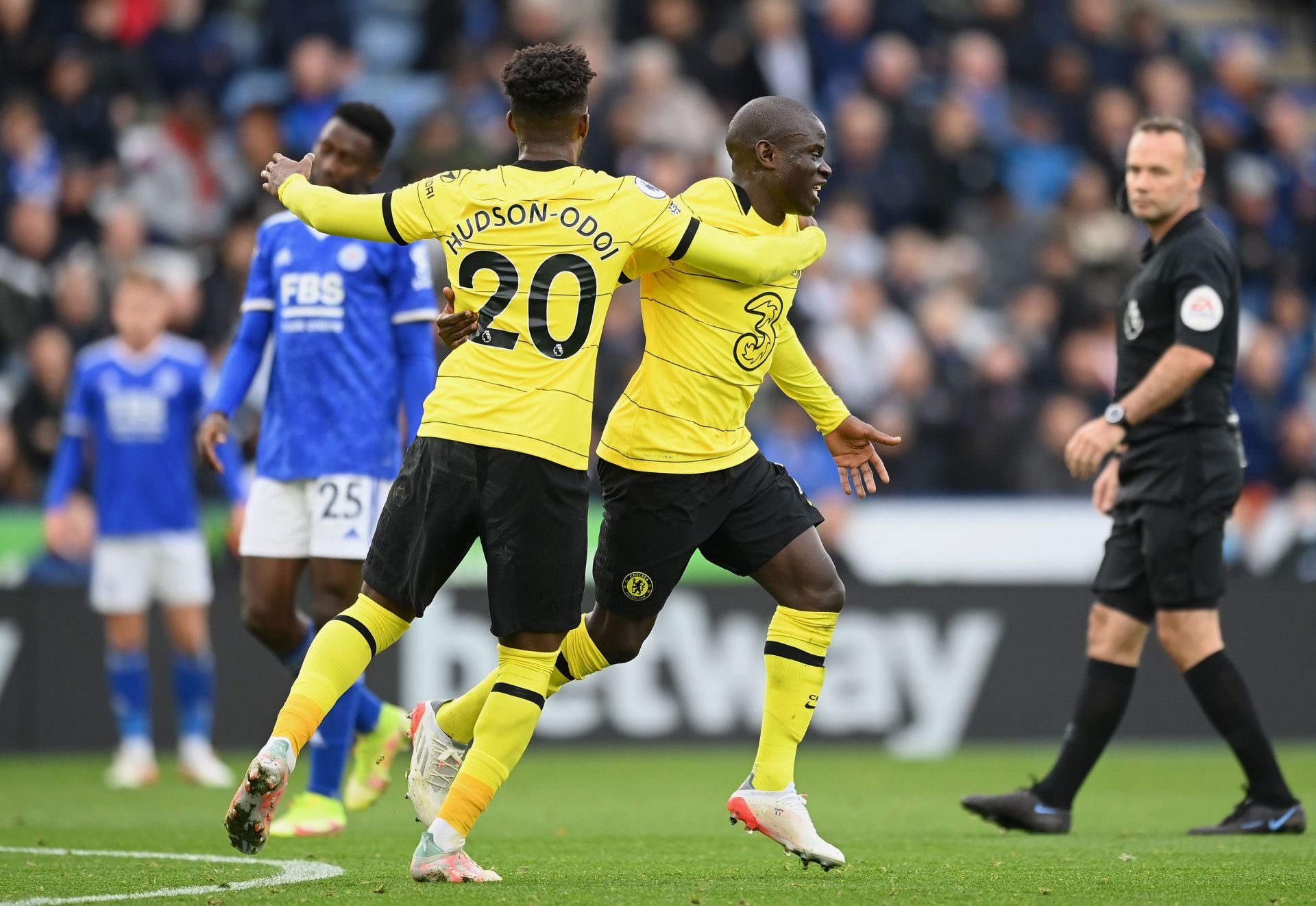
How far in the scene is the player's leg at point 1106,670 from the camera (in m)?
6.79

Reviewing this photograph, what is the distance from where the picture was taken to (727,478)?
5570 millimetres

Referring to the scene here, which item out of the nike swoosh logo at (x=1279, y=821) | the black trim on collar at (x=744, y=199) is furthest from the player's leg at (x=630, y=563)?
the nike swoosh logo at (x=1279, y=821)

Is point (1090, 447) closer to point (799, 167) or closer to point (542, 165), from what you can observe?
point (799, 167)

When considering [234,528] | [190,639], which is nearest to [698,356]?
[190,639]

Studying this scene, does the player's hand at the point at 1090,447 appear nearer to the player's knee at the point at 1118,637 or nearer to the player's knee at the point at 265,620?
the player's knee at the point at 1118,637

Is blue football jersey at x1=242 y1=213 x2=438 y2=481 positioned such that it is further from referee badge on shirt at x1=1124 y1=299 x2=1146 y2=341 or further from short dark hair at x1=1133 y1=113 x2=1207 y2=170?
short dark hair at x1=1133 y1=113 x2=1207 y2=170

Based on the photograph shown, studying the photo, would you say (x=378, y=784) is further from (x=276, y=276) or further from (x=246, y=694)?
(x=246, y=694)

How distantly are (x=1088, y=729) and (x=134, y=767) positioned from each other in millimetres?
5195

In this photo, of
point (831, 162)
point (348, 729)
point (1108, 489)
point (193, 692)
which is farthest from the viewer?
point (831, 162)

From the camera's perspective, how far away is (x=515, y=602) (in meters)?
4.91

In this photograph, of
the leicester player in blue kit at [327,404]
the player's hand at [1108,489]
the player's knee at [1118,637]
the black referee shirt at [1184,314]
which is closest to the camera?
the leicester player in blue kit at [327,404]

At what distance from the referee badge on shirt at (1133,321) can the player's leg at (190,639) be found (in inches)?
205

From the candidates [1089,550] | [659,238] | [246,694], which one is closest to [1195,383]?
[659,238]

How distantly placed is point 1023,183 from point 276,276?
418 inches
